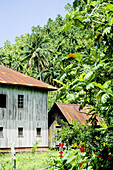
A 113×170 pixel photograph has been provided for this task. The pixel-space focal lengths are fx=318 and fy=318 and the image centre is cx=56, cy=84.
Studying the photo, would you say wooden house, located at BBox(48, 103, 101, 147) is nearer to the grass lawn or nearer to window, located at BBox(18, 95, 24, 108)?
window, located at BBox(18, 95, 24, 108)

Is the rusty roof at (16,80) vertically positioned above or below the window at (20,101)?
above

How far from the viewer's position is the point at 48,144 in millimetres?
27266

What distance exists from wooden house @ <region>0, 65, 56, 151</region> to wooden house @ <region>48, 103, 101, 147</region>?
117cm

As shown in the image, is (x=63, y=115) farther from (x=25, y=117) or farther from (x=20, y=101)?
(x=20, y=101)

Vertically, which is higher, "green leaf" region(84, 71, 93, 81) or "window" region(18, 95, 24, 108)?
"window" region(18, 95, 24, 108)

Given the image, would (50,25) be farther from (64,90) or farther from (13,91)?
(64,90)

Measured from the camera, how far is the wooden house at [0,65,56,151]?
76.8ft

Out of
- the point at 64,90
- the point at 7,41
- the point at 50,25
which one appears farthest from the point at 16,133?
the point at 50,25

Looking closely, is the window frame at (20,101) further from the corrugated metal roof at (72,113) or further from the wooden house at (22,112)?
the corrugated metal roof at (72,113)

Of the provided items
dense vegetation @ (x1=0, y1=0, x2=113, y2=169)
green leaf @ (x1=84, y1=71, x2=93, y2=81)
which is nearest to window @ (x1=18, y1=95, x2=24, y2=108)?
dense vegetation @ (x1=0, y1=0, x2=113, y2=169)

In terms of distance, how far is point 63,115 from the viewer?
2517cm

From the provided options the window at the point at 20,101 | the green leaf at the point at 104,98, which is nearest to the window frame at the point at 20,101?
the window at the point at 20,101

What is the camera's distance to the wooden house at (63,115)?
24.4 meters

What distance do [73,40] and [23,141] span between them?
36573 mm
